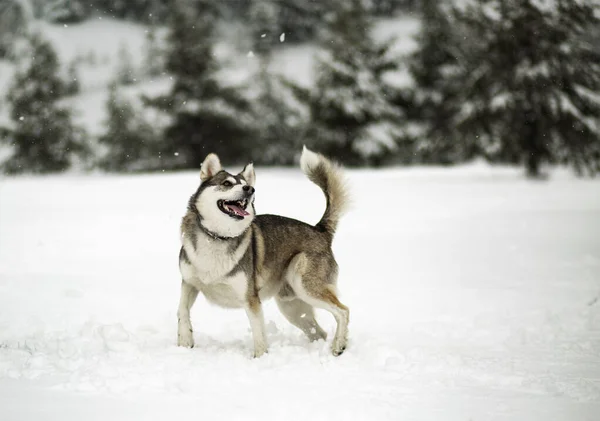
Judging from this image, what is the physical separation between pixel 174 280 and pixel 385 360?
540 centimetres

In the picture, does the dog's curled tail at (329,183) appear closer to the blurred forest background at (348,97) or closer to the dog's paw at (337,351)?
the dog's paw at (337,351)

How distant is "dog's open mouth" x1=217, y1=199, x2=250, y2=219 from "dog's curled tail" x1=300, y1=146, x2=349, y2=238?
113 centimetres

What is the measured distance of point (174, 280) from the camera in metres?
10.2

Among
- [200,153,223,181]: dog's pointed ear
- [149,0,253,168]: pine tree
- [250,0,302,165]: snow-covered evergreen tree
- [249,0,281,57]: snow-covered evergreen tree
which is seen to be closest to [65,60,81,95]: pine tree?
[149,0,253,168]: pine tree

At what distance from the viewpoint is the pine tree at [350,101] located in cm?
3148

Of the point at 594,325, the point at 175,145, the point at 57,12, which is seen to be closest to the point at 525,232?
the point at 594,325

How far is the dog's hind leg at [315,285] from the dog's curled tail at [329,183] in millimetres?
585

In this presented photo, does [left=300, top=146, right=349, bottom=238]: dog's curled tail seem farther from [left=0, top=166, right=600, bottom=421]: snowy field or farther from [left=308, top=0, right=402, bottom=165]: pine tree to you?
[left=308, top=0, right=402, bottom=165]: pine tree

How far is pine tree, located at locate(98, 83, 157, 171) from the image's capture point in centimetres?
3575

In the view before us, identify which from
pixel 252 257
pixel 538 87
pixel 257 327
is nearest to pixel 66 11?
pixel 538 87

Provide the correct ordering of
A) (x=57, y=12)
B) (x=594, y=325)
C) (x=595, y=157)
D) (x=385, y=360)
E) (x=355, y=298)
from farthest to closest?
(x=57, y=12) < (x=595, y=157) < (x=355, y=298) < (x=594, y=325) < (x=385, y=360)

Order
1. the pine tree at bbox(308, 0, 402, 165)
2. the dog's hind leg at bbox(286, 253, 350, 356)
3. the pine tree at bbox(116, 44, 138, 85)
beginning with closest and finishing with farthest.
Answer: the dog's hind leg at bbox(286, 253, 350, 356), the pine tree at bbox(308, 0, 402, 165), the pine tree at bbox(116, 44, 138, 85)

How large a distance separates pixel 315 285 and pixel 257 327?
76 centimetres

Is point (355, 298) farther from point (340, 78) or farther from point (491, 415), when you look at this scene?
point (340, 78)
